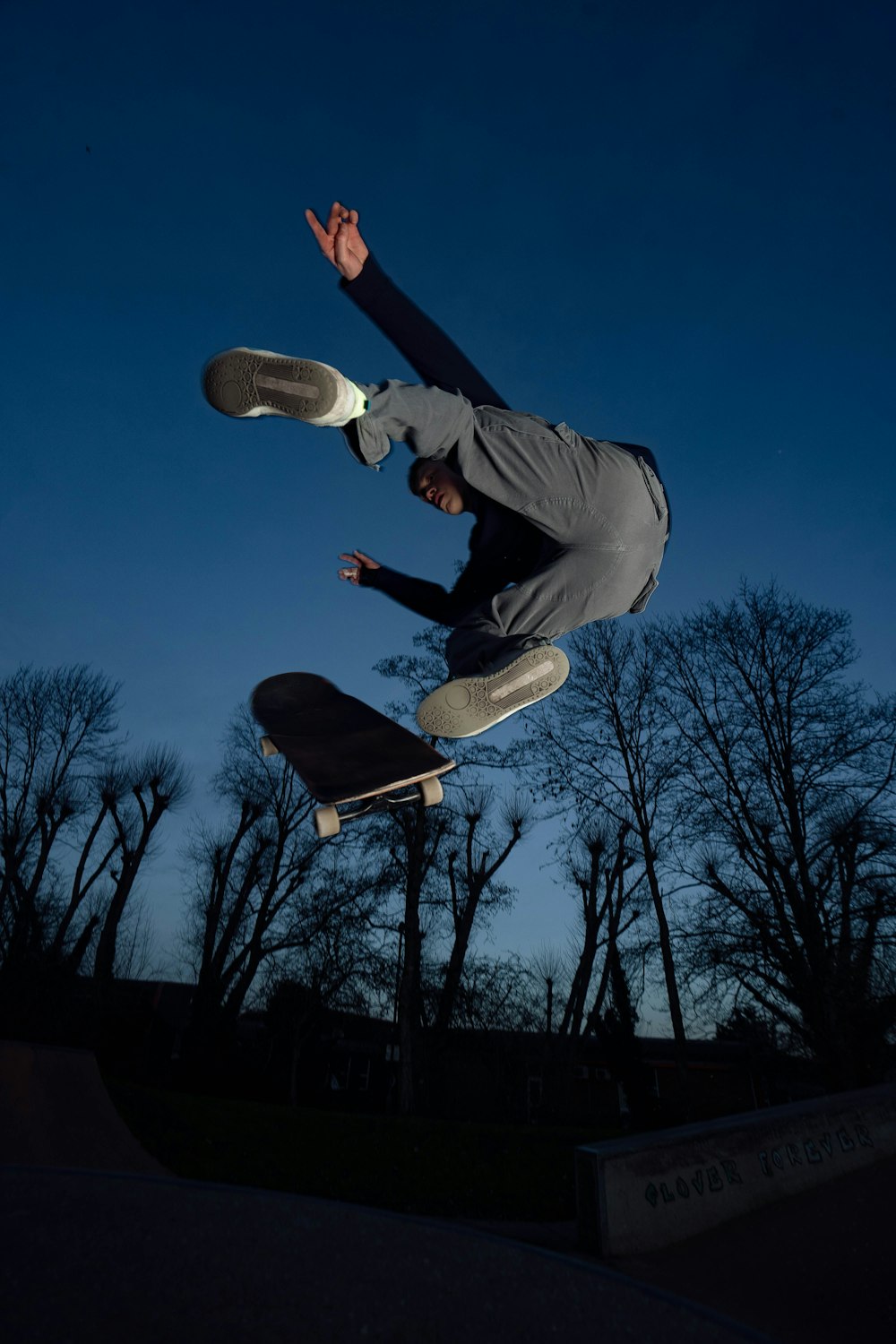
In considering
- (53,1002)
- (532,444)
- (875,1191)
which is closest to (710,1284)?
(875,1191)

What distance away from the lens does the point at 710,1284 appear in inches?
182

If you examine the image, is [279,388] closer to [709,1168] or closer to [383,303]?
[383,303]

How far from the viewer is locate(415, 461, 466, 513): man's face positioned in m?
3.35

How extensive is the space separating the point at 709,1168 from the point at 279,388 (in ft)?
21.2

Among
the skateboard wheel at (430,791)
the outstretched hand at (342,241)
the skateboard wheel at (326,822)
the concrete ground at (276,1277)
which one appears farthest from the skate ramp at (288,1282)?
the outstretched hand at (342,241)

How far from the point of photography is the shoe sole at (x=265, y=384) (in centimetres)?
248

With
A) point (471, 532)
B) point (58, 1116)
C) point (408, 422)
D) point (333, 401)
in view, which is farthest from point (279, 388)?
point (58, 1116)

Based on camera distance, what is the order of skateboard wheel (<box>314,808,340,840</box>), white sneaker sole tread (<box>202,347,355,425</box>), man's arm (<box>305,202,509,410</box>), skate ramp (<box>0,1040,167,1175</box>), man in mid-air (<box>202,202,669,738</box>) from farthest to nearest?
skate ramp (<box>0,1040,167,1175</box>) → skateboard wheel (<box>314,808,340,840</box>) → man's arm (<box>305,202,509,410</box>) → man in mid-air (<box>202,202,669,738</box>) → white sneaker sole tread (<box>202,347,355,425</box>)

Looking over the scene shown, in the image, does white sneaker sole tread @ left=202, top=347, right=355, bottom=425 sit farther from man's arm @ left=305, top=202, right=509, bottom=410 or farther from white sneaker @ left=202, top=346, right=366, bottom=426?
man's arm @ left=305, top=202, right=509, bottom=410

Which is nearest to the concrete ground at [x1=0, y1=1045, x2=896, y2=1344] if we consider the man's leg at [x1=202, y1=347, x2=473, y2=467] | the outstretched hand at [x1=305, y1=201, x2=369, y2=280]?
the man's leg at [x1=202, y1=347, x2=473, y2=467]

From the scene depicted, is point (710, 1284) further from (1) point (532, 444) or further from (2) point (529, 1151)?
(2) point (529, 1151)

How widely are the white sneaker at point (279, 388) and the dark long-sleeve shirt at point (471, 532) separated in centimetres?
45

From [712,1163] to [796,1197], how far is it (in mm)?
972

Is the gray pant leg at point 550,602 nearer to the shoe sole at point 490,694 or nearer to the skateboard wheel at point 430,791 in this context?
the shoe sole at point 490,694
